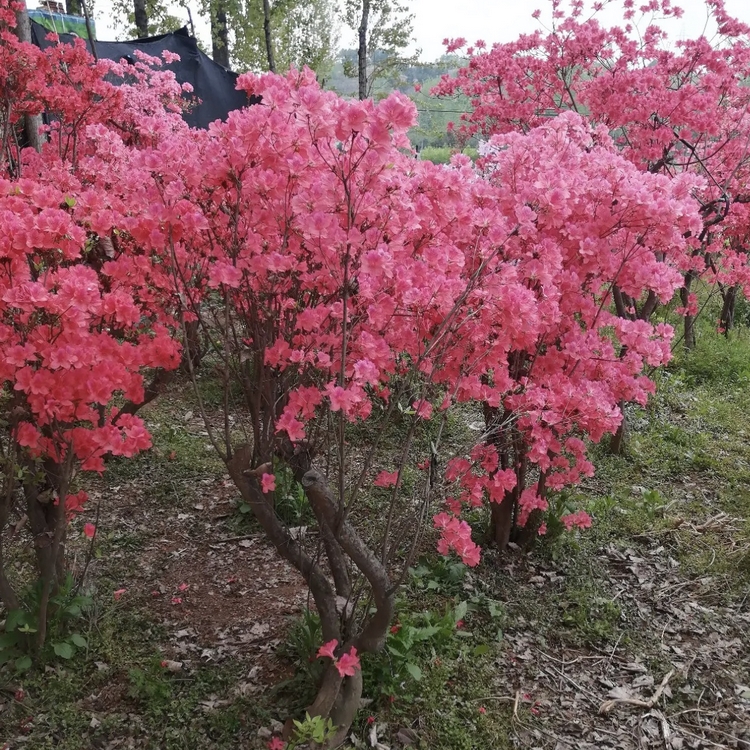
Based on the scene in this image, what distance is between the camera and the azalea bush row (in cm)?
189

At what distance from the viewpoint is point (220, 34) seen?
12.9m

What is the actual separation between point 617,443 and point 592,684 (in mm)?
2442

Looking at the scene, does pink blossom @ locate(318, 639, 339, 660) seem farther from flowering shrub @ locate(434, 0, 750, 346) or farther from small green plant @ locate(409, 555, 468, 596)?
flowering shrub @ locate(434, 0, 750, 346)

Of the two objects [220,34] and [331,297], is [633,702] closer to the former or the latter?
[331,297]

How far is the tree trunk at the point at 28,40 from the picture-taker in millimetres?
4066

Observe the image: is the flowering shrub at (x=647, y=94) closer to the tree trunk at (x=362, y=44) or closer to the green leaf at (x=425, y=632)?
the green leaf at (x=425, y=632)

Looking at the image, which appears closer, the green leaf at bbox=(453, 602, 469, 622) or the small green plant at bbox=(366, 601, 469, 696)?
the small green plant at bbox=(366, 601, 469, 696)

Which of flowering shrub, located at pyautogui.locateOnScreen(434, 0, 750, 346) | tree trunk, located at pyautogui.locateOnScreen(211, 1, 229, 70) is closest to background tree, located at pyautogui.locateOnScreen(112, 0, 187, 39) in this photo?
tree trunk, located at pyautogui.locateOnScreen(211, 1, 229, 70)

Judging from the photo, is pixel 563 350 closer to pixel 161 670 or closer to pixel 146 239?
pixel 146 239

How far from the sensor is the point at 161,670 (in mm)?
2594

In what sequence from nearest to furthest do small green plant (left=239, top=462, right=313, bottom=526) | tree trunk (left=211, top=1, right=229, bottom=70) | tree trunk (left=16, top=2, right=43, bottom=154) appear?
small green plant (left=239, top=462, right=313, bottom=526)
tree trunk (left=16, top=2, right=43, bottom=154)
tree trunk (left=211, top=1, right=229, bottom=70)

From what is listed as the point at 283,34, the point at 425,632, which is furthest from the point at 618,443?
the point at 283,34

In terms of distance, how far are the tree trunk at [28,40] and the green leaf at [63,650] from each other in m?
3.47

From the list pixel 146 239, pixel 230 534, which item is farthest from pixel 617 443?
pixel 146 239
